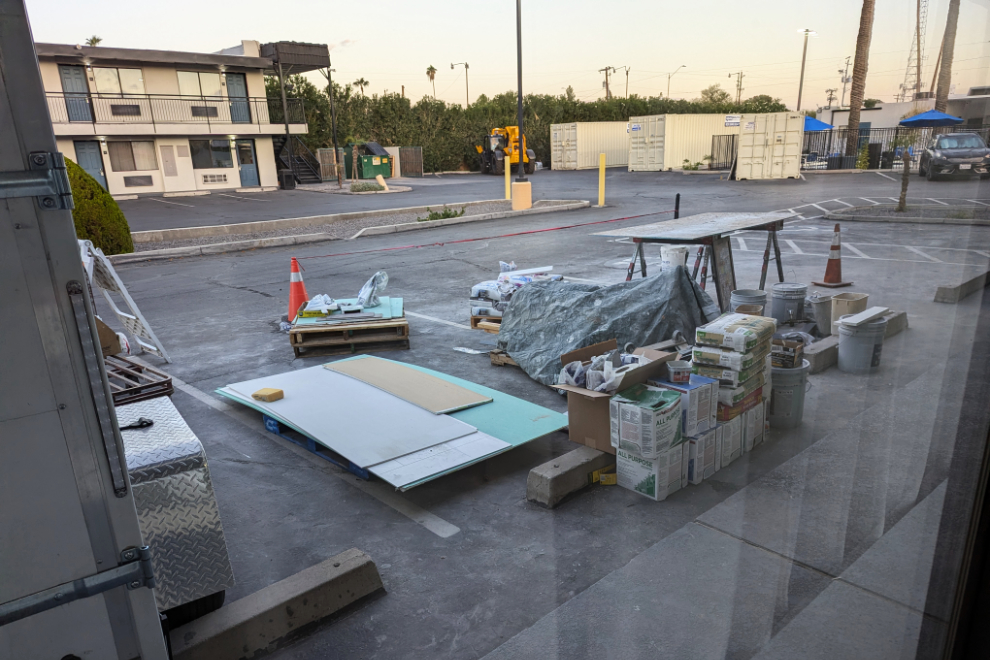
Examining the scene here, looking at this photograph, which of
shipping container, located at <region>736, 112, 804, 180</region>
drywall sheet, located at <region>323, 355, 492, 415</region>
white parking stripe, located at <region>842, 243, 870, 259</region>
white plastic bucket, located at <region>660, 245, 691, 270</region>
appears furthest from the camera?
shipping container, located at <region>736, 112, 804, 180</region>

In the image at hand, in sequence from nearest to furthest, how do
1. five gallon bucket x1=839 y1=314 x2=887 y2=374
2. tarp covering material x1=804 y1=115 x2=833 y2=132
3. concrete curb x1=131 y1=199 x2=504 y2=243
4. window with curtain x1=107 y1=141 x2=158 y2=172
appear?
five gallon bucket x1=839 y1=314 x2=887 y2=374 < concrete curb x1=131 y1=199 x2=504 y2=243 < tarp covering material x1=804 y1=115 x2=833 y2=132 < window with curtain x1=107 y1=141 x2=158 y2=172

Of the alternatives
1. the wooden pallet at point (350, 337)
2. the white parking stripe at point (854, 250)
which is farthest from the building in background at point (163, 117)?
the white parking stripe at point (854, 250)

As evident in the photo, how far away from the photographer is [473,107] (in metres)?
48.0

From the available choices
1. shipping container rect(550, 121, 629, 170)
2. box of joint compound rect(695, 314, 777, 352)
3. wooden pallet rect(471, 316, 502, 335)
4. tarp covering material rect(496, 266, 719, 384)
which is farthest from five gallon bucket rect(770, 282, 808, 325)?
shipping container rect(550, 121, 629, 170)

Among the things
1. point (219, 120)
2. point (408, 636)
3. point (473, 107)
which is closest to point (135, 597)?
point (408, 636)

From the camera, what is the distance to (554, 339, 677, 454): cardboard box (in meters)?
4.18

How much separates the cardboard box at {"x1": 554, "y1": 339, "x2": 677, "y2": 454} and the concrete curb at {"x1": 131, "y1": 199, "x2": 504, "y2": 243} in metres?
15.8

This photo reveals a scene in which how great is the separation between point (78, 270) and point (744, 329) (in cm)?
370

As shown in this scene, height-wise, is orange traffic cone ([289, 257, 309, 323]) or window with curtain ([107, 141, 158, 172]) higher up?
window with curtain ([107, 141, 158, 172])

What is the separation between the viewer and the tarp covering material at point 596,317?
20.0ft

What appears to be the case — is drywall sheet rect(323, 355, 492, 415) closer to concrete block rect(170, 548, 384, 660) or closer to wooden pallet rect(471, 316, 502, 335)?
wooden pallet rect(471, 316, 502, 335)

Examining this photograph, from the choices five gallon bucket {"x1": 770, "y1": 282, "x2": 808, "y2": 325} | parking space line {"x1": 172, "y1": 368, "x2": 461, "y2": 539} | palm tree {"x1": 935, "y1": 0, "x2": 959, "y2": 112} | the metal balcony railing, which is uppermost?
the metal balcony railing

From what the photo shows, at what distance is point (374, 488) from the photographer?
4359 mm

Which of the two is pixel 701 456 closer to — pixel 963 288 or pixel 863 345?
pixel 963 288
